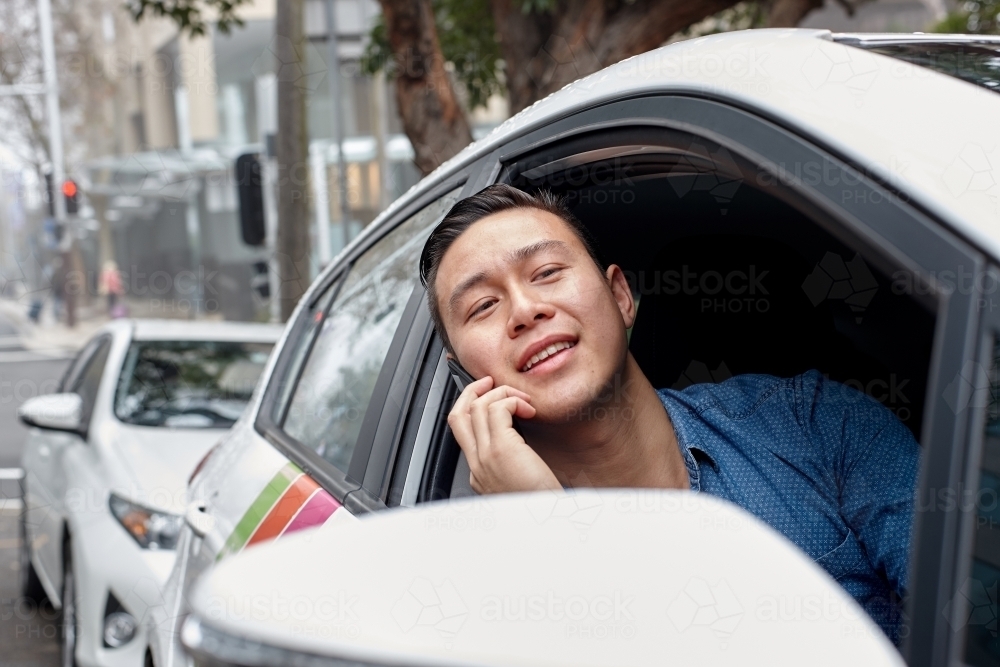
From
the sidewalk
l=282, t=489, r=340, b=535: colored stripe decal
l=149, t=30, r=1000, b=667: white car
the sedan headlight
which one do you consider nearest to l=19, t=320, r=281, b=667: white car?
the sedan headlight

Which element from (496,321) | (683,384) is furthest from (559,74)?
(496,321)

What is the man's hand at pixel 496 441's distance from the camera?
161 centimetres

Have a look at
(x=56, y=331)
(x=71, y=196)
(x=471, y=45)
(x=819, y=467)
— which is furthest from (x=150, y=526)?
(x=56, y=331)

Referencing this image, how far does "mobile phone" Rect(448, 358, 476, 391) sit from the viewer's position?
185 centimetres

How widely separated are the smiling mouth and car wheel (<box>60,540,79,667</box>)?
10.6 ft

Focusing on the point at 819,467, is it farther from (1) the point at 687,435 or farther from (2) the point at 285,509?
(2) the point at 285,509

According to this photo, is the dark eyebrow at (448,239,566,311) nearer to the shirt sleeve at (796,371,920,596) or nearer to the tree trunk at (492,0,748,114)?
the shirt sleeve at (796,371,920,596)

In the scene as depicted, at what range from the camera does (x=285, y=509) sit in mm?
2133

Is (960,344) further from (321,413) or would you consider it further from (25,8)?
(25,8)

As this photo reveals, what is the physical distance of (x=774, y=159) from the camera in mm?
1130

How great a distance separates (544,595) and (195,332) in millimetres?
Answer: 5285

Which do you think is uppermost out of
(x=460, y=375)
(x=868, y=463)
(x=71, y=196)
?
(x=460, y=375)

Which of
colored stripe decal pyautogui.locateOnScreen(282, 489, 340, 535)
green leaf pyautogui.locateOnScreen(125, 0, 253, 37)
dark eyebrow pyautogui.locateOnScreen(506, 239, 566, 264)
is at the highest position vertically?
green leaf pyautogui.locateOnScreen(125, 0, 253, 37)

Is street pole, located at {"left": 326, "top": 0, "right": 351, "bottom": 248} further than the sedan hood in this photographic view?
Yes
